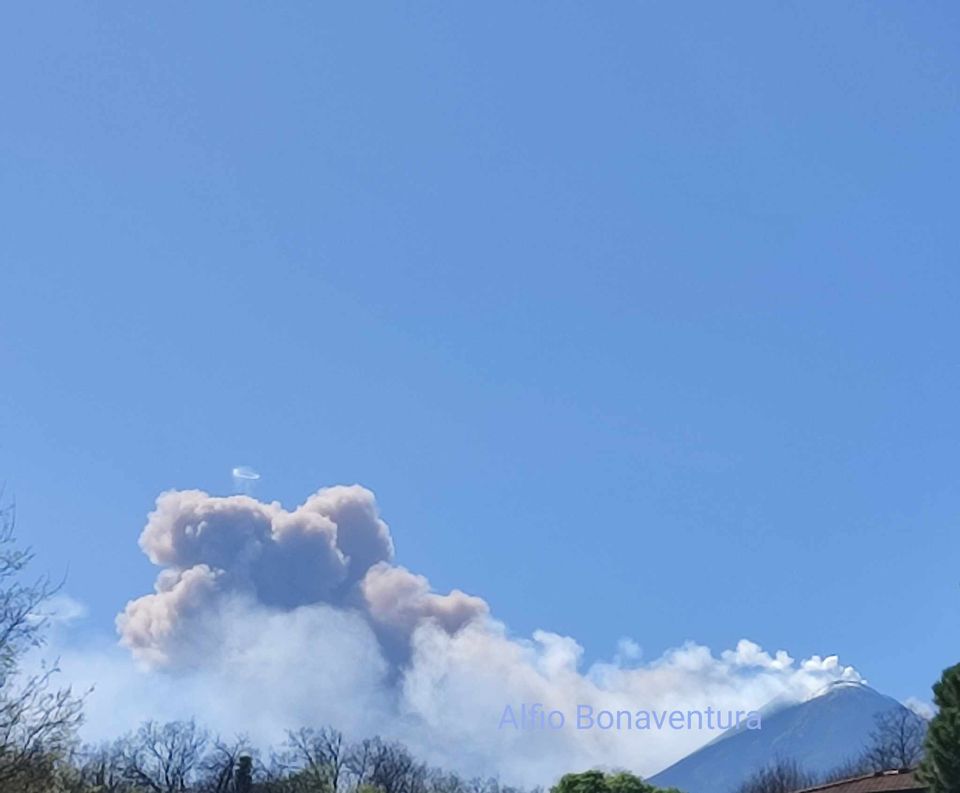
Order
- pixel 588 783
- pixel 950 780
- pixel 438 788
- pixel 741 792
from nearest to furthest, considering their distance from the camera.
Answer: pixel 950 780 < pixel 588 783 < pixel 438 788 < pixel 741 792

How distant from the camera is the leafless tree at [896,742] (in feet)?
282

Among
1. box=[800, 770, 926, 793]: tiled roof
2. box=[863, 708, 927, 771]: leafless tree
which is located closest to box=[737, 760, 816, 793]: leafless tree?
box=[863, 708, 927, 771]: leafless tree

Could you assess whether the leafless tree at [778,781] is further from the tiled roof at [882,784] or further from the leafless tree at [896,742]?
the tiled roof at [882,784]

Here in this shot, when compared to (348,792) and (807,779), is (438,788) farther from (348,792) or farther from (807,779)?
(807,779)

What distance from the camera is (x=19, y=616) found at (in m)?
17.4

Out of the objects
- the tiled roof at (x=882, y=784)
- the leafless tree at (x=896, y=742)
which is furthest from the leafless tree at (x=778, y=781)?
the tiled roof at (x=882, y=784)

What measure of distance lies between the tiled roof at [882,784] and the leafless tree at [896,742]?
99.6 ft

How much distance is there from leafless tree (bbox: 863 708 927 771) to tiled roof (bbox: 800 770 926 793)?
30367mm

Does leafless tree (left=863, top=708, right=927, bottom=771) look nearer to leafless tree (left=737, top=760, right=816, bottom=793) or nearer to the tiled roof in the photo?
leafless tree (left=737, top=760, right=816, bottom=793)

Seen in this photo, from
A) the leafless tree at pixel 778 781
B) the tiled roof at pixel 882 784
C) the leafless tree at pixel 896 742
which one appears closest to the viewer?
the tiled roof at pixel 882 784

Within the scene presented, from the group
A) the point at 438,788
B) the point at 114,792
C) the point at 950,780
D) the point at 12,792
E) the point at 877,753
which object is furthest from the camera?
the point at 438,788

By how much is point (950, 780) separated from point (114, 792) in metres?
51.2

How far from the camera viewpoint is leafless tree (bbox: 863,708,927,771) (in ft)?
282

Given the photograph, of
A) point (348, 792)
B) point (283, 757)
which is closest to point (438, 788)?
point (283, 757)
